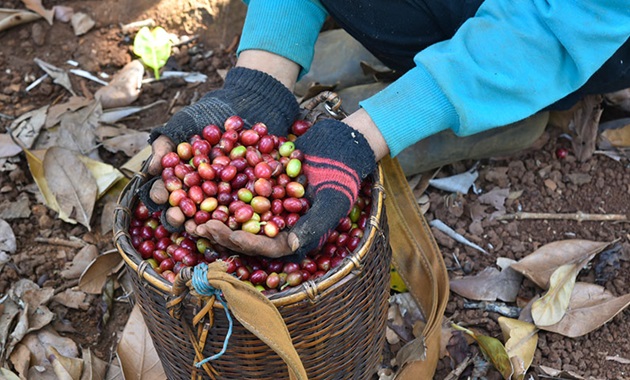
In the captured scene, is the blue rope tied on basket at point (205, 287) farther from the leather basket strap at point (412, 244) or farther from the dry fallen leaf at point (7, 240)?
the dry fallen leaf at point (7, 240)

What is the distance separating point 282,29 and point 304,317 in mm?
1002

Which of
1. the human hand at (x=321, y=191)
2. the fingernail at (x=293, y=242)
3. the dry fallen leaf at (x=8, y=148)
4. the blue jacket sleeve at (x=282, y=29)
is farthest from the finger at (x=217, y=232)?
the dry fallen leaf at (x=8, y=148)

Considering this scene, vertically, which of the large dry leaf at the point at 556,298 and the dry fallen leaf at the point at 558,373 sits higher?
the large dry leaf at the point at 556,298

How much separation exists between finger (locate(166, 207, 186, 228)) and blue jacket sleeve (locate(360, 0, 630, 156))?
607 mm

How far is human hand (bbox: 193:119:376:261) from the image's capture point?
1601 mm

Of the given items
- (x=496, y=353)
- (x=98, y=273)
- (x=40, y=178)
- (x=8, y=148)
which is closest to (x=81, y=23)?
(x=8, y=148)

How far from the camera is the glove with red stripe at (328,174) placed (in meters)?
1.65

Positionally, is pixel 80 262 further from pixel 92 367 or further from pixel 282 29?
pixel 282 29

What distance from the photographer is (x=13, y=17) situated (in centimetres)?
317

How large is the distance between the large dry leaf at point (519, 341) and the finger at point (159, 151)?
1.16 m

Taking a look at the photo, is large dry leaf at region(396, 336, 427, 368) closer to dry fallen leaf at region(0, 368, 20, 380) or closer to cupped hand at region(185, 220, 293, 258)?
cupped hand at region(185, 220, 293, 258)

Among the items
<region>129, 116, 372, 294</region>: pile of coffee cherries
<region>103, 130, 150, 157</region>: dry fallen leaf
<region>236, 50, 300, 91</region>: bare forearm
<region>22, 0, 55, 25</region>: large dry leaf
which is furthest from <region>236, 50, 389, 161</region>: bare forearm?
<region>22, 0, 55, 25</region>: large dry leaf

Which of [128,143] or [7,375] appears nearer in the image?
[7,375]

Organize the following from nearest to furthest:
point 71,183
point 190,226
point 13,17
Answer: point 190,226 → point 71,183 → point 13,17
